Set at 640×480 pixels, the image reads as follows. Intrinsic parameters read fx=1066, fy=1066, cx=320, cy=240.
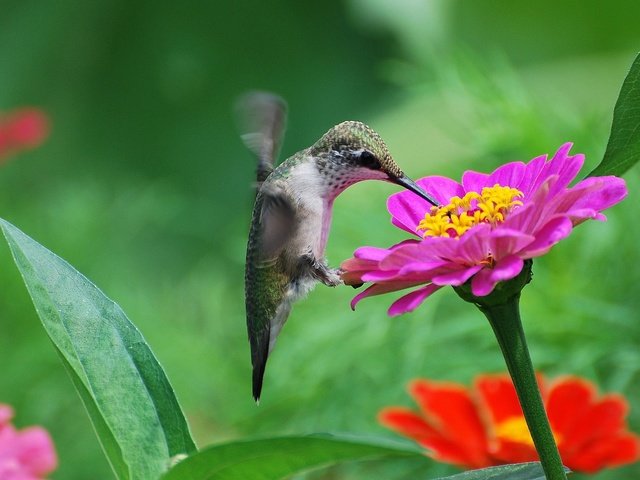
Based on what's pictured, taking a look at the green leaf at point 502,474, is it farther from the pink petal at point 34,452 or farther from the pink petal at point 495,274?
the pink petal at point 34,452

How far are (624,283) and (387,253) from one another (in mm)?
566

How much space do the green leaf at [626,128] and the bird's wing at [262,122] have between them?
193 millimetres

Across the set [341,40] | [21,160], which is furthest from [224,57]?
[21,160]

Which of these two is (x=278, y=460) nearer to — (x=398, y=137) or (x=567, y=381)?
(x=567, y=381)

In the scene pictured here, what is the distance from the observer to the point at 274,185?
39 cm

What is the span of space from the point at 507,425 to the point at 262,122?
200mm

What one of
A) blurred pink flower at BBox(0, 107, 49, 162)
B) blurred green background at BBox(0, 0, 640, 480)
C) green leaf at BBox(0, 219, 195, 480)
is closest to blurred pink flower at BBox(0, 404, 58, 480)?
green leaf at BBox(0, 219, 195, 480)

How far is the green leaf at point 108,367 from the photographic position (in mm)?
285

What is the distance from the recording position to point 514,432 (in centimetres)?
53

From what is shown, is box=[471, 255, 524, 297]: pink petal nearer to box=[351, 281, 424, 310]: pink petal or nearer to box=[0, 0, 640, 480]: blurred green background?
box=[351, 281, 424, 310]: pink petal

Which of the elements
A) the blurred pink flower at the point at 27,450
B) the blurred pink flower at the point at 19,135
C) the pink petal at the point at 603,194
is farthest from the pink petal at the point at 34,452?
the blurred pink flower at the point at 19,135

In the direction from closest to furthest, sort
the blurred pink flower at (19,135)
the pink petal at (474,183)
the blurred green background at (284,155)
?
the pink petal at (474,183) < the blurred green background at (284,155) < the blurred pink flower at (19,135)

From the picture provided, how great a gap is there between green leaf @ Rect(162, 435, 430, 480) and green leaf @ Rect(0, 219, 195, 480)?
0.02m

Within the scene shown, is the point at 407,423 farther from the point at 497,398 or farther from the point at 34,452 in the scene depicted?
the point at 34,452
